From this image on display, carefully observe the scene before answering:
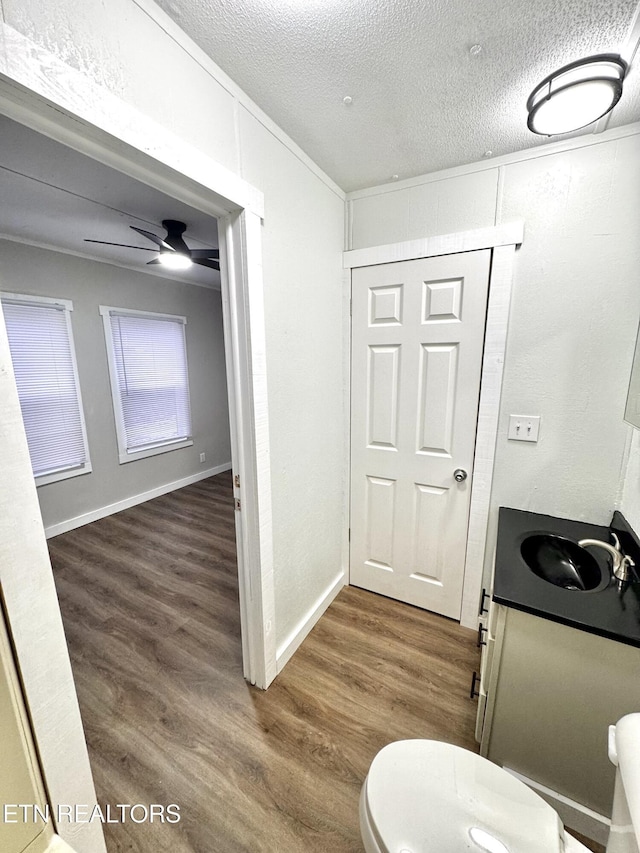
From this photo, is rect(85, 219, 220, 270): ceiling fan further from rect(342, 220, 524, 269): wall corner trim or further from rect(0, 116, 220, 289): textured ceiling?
rect(342, 220, 524, 269): wall corner trim

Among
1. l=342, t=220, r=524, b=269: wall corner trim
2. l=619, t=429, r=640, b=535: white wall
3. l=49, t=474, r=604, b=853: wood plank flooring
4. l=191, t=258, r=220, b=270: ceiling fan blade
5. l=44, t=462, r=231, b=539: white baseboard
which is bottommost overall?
l=49, t=474, r=604, b=853: wood plank flooring

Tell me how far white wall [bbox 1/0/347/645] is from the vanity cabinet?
95cm

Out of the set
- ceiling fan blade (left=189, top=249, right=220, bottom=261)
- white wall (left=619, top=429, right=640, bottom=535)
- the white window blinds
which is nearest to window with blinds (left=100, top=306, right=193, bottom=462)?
the white window blinds

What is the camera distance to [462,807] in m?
0.79

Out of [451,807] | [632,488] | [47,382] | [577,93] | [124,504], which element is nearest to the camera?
[451,807]

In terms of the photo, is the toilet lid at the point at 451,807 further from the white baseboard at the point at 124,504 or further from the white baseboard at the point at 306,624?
the white baseboard at the point at 124,504

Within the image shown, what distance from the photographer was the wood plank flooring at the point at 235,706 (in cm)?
115

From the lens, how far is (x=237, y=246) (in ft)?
4.15

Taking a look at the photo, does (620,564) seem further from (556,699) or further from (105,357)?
(105,357)

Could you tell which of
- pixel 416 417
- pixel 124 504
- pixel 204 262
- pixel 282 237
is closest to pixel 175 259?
pixel 204 262

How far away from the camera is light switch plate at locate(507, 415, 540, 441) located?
1656mm

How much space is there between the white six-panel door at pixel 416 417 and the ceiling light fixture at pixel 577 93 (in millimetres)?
542

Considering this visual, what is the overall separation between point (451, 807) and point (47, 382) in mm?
3704

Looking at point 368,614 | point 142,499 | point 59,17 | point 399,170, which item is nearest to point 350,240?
point 399,170
